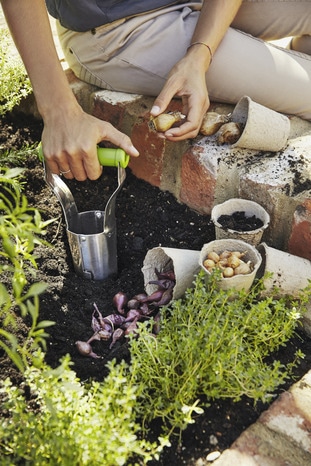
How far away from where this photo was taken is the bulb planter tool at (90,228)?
6.41 ft

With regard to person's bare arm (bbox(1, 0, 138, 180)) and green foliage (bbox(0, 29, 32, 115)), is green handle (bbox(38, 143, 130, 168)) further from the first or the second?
green foliage (bbox(0, 29, 32, 115))

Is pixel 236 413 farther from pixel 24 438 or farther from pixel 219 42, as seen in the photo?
pixel 219 42

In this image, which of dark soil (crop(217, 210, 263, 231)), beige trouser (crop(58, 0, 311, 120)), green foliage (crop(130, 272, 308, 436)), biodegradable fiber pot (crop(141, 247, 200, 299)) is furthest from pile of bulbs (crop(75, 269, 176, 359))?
beige trouser (crop(58, 0, 311, 120))

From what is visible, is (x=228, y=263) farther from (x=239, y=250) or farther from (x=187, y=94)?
(x=187, y=94)

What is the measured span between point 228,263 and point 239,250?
0.10 m

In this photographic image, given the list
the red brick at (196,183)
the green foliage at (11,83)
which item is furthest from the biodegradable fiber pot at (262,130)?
the green foliage at (11,83)

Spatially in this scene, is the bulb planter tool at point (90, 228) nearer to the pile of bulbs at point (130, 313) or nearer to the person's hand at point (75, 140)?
the person's hand at point (75, 140)

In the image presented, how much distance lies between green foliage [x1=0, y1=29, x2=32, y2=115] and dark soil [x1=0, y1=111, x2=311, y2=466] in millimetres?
111

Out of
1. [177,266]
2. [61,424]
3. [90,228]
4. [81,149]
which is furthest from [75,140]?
[61,424]

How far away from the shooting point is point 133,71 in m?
2.34

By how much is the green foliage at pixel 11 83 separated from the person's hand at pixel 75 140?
2.06 feet

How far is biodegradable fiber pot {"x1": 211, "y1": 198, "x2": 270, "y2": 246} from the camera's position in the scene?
6.37ft

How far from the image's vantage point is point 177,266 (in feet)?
6.12

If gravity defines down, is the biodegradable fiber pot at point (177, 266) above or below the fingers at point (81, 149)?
below
